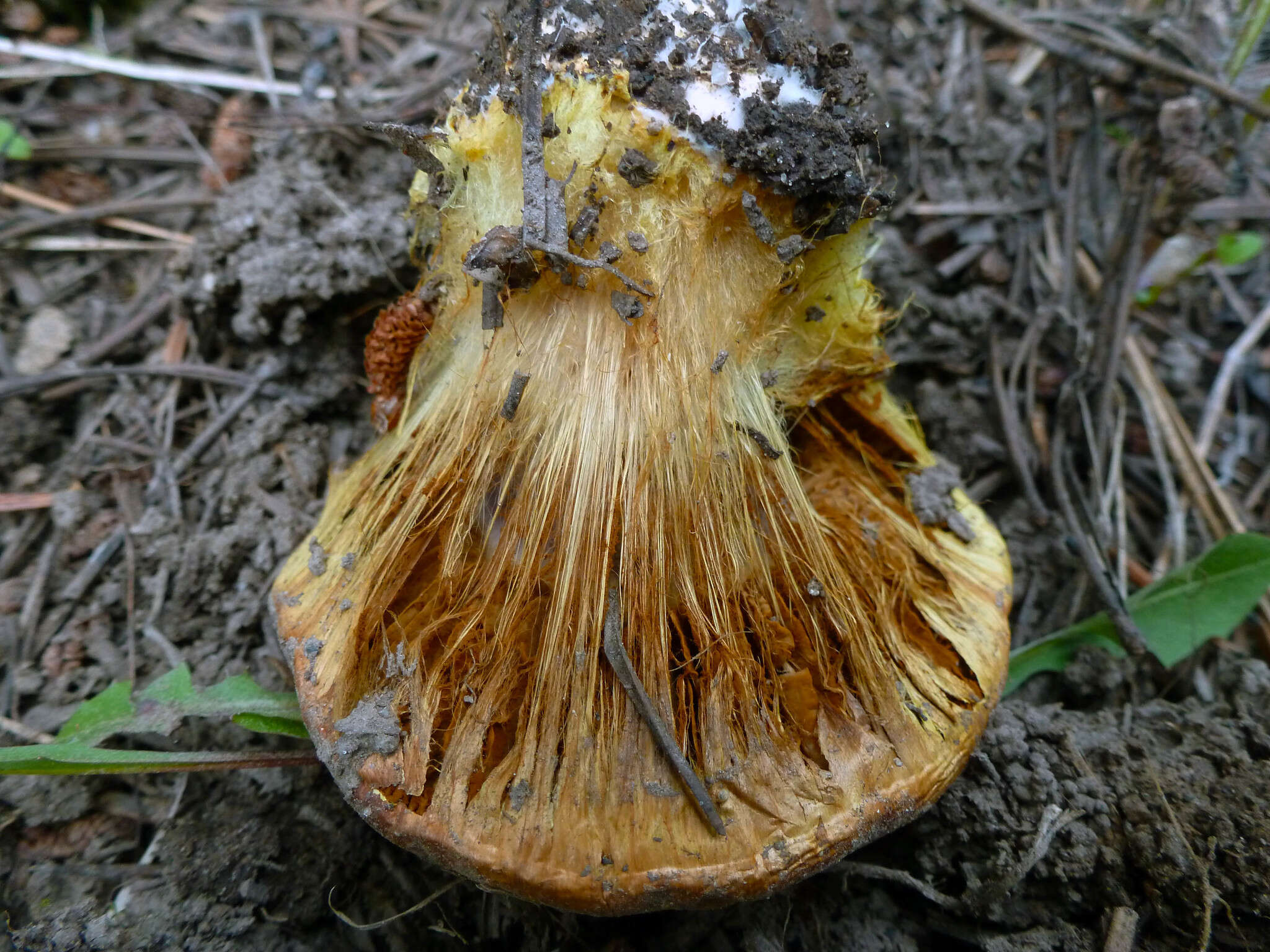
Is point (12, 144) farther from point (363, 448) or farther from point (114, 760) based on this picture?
point (114, 760)

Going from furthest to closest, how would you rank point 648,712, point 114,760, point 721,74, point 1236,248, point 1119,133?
point 1119,133 < point 1236,248 < point 114,760 < point 721,74 < point 648,712

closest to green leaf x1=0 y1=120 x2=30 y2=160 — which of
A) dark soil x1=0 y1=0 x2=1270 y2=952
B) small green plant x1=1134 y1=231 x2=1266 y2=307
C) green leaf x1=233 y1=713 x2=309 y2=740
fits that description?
dark soil x1=0 y1=0 x2=1270 y2=952

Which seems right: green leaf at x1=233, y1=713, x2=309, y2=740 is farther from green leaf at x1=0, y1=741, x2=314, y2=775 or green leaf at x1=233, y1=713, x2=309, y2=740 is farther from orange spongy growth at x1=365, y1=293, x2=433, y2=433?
orange spongy growth at x1=365, y1=293, x2=433, y2=433

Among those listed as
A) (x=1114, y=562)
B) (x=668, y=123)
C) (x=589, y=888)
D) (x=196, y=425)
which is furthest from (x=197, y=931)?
(x=1114, y=562)

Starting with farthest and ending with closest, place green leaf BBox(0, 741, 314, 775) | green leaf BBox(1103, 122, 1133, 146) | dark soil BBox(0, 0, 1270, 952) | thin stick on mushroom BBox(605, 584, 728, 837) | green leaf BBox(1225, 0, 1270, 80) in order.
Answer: green leaf BBox(1103, 122, 1133, 146) → green leaf BBox(1225, 0, 1270, 80) → dark soil BBox(0, 0, 1270, 952) → green leaf BBox(0, 741, 314, 775) → thin stick on mushroom BBox(605, 584, 728, 837)

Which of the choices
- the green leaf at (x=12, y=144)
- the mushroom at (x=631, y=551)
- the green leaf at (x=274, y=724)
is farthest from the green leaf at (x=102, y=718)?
the green leaf at (x=12, y=144)

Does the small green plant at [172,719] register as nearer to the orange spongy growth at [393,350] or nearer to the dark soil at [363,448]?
the dark soil at [363,448]

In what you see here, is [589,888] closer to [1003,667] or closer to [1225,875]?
[1003,667]

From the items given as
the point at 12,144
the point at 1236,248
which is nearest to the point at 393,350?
the point at 12,144
